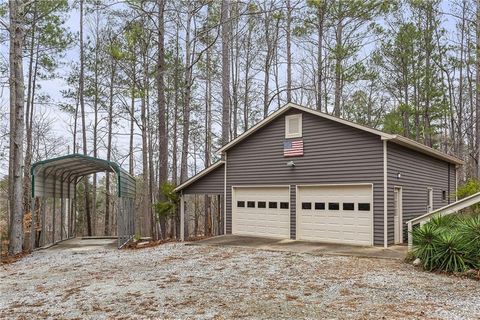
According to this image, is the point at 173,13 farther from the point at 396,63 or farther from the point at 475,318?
the point at 475,318

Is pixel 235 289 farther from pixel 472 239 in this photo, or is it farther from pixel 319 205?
pixel 319 205

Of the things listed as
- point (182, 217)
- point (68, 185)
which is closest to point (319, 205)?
point (182, 217)

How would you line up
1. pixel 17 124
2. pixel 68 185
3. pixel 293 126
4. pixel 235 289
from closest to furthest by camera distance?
pixel 235 289, pixel 17 124, pixel 293 126, pixel 68 185

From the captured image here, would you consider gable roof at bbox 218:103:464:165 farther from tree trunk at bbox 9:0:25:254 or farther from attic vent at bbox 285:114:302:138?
tree trunk at bbox 9:0:25:254

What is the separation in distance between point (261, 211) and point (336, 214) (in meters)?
2.77

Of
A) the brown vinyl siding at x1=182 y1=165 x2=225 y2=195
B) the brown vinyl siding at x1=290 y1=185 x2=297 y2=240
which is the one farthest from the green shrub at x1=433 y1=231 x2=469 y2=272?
the brown vinyl siding at x1=182 y1=165 x2=225 y2=195

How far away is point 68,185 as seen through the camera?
16844 millimetres

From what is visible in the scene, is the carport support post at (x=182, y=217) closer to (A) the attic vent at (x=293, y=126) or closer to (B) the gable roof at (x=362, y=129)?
(B) the gable roof at (x=362, y=129)

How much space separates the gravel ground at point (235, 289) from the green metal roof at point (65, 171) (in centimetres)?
331

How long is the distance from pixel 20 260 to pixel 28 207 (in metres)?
7.99

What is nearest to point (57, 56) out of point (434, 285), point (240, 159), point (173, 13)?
point (173, 13)

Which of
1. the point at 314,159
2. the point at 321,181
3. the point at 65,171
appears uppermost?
the point at 314,159

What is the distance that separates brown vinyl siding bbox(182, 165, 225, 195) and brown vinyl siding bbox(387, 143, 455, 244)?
19.4ft

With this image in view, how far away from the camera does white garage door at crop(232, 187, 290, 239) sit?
43.0 feet
